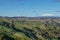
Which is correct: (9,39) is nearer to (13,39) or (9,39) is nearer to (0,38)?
(13,39)

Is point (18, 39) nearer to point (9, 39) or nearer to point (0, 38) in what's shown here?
point (9, 39)

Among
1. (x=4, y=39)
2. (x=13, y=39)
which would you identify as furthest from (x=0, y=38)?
(x=13, y=39)

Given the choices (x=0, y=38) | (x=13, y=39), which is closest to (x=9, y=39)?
(x=13, y=39)

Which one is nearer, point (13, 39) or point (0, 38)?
point (0, 38)

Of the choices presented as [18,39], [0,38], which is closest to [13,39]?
[18,39]

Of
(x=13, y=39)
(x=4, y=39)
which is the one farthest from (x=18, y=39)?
(x=4, y=39)

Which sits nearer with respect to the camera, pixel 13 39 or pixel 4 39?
pixel 4 39
